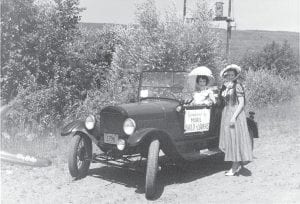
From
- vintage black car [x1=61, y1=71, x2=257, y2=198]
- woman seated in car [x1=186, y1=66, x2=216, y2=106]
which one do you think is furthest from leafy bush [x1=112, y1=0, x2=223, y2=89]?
woman seated in car [x1=186, y1=66, x2=216, y2=106]

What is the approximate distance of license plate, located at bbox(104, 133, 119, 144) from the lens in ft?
20.1

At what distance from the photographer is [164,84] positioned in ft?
23.7

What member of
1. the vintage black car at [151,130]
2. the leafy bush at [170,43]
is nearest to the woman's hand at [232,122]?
the vintage black car at [151,130]

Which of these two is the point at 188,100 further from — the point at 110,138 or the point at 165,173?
the point at 110,138

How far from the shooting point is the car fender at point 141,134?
5586mm

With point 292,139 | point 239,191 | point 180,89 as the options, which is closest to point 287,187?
point 239,191

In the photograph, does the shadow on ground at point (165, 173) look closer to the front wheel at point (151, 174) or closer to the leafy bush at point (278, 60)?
the front wheel at point (151, 174)

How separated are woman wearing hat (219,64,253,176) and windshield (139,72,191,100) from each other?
790 millimetres

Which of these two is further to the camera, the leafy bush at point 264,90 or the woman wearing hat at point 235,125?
the leafy bush at point 264,90

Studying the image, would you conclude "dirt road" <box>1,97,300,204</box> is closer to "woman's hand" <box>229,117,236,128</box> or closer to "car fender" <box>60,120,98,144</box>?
"car fender" <box>60,120,98,144</box>

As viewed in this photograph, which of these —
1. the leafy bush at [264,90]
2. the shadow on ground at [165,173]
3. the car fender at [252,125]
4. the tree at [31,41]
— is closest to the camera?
the shadow on ground at [165,173]

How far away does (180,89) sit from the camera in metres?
7.16

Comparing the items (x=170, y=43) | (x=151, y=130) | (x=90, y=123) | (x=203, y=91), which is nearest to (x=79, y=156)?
(x=90, y=123)

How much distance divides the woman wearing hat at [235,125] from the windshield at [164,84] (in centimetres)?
79
